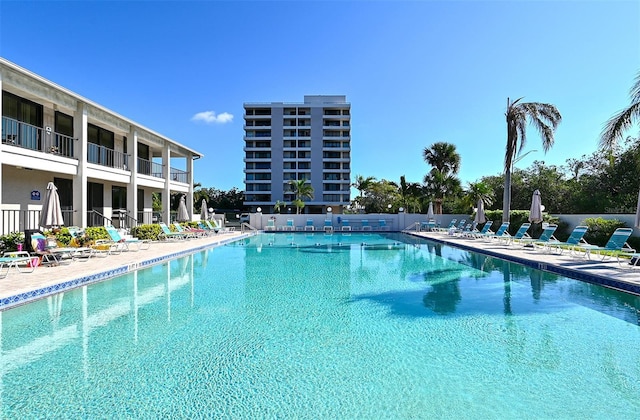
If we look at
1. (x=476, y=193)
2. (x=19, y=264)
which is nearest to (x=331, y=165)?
(x=476, y=193)

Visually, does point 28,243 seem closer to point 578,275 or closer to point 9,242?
point 9,242

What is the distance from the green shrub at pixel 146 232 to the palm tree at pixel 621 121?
693 inches

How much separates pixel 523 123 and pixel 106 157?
2059 centimetres

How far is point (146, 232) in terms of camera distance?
16.3 m

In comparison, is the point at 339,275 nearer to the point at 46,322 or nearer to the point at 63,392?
the point at 46,322

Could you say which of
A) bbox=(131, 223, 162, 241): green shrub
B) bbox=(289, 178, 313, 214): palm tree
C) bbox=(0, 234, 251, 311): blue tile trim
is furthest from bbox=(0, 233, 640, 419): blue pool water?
bbox=(289, 178, 313, 214): palm tree

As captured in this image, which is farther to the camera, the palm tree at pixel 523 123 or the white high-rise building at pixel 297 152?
the white high-rise building at pixel 297 152

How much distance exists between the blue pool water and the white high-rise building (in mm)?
49132

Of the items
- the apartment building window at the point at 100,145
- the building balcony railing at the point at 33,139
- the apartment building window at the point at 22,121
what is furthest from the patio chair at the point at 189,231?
the apartment building window at the point at 22,121

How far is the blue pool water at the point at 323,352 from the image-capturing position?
125 inches

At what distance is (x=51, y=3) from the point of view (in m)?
13.1

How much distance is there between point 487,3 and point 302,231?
19.1 meters

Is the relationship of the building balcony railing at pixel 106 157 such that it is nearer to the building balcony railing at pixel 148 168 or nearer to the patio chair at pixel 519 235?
the building balcony railing at pixel 148 168

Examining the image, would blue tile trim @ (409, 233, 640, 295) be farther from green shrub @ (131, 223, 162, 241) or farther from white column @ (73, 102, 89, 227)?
white column @ (73, 102, 89, 227)
